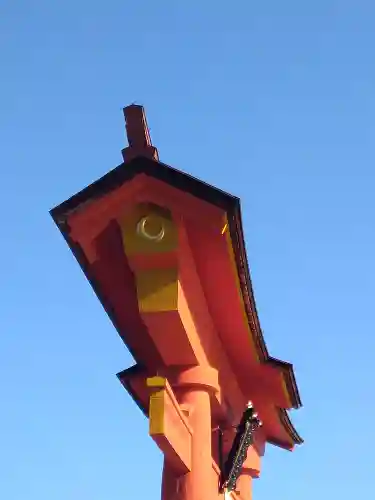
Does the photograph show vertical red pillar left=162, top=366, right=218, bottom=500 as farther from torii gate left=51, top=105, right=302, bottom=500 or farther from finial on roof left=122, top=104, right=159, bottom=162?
finial on roof left=122, top=104, right=159, bottom=162

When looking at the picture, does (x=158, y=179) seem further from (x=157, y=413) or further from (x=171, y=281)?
(x=157, y=413)

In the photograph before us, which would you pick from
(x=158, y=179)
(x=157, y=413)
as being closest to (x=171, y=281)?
(x=158, y=179)

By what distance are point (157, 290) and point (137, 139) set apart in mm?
1294

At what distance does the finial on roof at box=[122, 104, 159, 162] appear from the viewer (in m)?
6.10

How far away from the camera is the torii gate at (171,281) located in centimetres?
605

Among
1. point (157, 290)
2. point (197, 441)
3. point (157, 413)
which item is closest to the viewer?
point (157, 413)

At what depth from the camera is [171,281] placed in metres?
6.08

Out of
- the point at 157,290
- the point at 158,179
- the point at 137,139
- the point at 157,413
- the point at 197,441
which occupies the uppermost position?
the point at 137,139

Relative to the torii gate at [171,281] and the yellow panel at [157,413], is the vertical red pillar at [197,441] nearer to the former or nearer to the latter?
the torii gate at [171,281]

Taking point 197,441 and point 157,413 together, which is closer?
point 157,413

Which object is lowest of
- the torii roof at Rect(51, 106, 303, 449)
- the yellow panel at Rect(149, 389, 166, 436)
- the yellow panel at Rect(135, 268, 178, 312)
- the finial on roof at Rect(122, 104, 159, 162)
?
the yellow panel at Rect(149, 389, 166, 436)

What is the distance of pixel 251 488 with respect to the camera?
29.7ft

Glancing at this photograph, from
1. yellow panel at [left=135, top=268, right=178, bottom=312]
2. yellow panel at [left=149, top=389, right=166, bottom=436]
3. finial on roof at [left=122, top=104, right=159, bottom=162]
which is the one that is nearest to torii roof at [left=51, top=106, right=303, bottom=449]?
finial on roof at [left=122, top=104, right=159, bottom=162]

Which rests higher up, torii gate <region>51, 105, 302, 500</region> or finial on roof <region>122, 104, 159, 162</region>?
finial on roof <region>122, 104, 159, 162</region>
